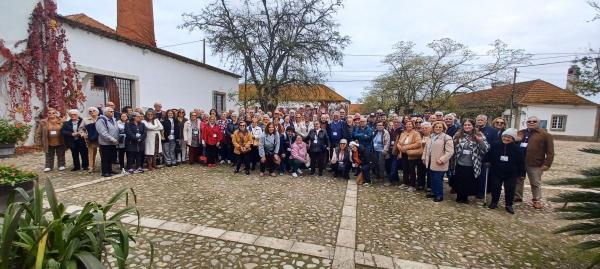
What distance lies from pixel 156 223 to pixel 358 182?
172 inches

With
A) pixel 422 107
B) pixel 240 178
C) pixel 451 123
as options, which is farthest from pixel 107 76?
pixel 422 107

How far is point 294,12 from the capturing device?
16.1 meters

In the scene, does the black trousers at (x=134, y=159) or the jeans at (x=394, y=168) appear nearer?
the jeans at (x=394, y=168)

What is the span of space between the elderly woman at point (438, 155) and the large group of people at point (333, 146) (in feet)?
0.06

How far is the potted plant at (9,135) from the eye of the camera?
780 centimetres

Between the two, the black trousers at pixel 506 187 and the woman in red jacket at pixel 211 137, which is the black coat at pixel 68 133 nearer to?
the woman in red jacket at pixel 211 137

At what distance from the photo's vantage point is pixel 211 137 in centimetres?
797

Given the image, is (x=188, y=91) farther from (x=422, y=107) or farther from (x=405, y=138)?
(x=422, y=107)

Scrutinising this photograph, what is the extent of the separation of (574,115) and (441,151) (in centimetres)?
3065

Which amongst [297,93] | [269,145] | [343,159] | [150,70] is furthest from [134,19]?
[343,159]

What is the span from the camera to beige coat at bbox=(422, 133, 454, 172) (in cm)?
544

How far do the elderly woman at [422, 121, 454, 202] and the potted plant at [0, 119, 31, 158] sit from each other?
10.7 m

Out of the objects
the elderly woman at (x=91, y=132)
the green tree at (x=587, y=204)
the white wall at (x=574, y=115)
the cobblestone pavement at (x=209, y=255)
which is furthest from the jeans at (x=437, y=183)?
the white wall at (x=574, y=115)

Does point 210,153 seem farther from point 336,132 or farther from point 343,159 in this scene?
point 343,159
